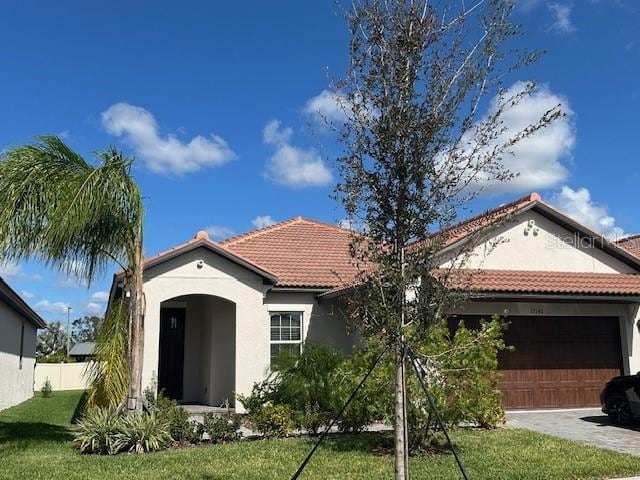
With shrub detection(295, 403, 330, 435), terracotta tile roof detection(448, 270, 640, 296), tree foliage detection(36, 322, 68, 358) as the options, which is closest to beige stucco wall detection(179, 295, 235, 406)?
shrub detection(295, 403, 330, 435)

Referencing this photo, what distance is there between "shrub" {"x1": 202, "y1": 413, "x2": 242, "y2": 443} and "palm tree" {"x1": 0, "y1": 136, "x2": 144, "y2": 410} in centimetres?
127

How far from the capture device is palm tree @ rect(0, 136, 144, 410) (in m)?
10.5

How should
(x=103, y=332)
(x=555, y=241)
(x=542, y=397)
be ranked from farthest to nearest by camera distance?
(x=555, y=241) → (x=542, y=397) → (x=103, y=332)

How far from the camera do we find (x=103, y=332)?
38.2 ft

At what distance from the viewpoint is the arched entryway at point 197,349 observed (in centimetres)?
1703

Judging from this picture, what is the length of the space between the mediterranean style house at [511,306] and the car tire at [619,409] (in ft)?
7.32

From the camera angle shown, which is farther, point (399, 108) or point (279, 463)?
point (279, 463)

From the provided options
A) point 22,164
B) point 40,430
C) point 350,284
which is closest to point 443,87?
point 350,284

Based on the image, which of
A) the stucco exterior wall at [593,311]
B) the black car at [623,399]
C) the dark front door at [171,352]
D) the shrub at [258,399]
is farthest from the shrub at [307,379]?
the dark front door at [171,352]

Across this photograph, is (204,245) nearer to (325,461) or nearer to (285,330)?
(285,330)

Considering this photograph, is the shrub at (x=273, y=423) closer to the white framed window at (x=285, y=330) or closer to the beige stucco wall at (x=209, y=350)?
the beige stucco wall at (x=209, y=350)

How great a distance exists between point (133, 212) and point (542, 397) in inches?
422

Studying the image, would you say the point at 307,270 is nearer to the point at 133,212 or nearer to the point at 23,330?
the point at 133,212

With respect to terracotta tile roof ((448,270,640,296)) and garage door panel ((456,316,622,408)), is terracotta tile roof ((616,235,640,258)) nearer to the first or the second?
terracotta tile roof ((448,270,640,296))
